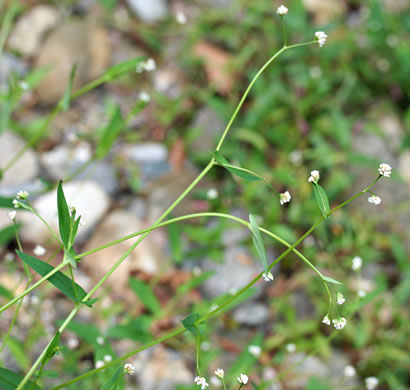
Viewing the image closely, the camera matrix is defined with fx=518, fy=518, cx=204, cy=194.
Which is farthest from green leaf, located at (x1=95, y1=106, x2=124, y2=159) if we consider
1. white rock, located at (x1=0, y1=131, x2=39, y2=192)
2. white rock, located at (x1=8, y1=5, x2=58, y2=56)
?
white rock, located at (x1=8, y1=5, x2=58, y2=56)

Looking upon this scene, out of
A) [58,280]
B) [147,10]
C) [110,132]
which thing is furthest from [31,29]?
[58,280]

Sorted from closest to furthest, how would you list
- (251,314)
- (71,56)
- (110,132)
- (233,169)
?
(233,169)
(110,132)
(251,314)
(71,56)

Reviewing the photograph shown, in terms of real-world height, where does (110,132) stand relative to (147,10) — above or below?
above

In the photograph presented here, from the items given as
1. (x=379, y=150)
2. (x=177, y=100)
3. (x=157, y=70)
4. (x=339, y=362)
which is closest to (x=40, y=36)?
(x=157, y=70)

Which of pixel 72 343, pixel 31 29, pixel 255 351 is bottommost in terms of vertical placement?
pixel 255 351

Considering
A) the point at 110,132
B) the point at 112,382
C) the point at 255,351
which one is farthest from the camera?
the point at 110,132

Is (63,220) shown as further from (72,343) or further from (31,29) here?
(31,29)

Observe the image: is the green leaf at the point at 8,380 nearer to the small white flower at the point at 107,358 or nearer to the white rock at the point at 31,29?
the small white flower at the point at 107,358
